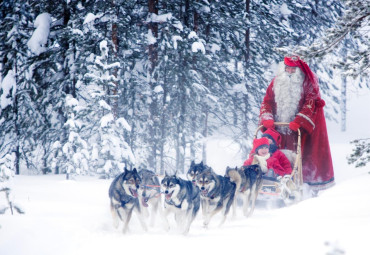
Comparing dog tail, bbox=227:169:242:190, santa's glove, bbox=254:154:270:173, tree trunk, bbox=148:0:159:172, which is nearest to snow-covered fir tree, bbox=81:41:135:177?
tree trunk, bbox=148:0:159:172

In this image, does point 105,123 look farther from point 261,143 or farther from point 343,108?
point 343,108

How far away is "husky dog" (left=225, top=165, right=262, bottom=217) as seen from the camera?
7566 millimetres

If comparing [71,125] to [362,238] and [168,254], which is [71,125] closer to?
[168,254]

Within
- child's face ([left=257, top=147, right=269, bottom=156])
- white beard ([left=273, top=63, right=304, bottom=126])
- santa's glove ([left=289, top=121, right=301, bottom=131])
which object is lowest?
child's face ([left=257, top=147, right=269, bottom=156])

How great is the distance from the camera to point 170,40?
13.4 meters

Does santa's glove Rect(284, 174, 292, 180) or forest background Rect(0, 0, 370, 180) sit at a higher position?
forest background Rect(0, 0, 370, 180)

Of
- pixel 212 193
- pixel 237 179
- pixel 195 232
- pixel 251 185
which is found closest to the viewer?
pixel 195 232

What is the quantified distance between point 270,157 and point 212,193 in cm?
265

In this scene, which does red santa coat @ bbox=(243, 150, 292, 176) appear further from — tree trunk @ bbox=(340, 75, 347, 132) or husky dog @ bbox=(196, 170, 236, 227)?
tree trunk @ bbox=(340, 75, 347, 132)

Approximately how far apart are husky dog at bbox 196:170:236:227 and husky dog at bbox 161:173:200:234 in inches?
18.2

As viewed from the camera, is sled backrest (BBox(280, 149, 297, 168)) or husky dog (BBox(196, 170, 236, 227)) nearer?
husky dog (BBox(196, 170, 236, 227))

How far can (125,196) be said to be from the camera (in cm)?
588

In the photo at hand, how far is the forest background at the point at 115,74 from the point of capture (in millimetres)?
11203

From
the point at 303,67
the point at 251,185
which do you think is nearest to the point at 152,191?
the point at 251,185
